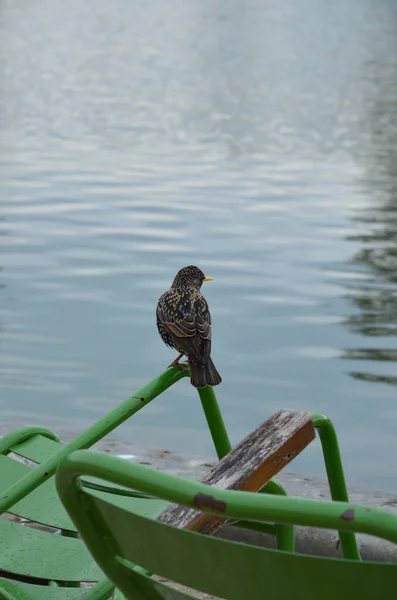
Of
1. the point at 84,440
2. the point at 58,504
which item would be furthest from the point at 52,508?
the point at 84,440

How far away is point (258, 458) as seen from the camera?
8.80 feet

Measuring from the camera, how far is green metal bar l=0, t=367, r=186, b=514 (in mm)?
2869

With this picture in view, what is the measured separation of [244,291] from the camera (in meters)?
10.5

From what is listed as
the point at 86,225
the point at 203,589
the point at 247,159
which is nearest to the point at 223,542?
the point at 203,589

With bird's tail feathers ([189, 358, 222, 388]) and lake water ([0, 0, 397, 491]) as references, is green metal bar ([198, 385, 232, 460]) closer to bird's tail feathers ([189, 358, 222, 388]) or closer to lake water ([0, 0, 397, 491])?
bird's tail feathers ([189, 358, 222, 388])

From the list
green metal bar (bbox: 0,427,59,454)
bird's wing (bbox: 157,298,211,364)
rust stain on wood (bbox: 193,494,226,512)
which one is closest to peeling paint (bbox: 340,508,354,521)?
rust stain on wood (bbox: 193,494,226,512)

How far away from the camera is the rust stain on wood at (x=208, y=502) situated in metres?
1.88

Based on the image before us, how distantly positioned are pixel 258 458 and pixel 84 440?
Answer: 1.49 ft

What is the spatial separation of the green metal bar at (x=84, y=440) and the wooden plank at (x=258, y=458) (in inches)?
13.0

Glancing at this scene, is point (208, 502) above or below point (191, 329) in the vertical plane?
below

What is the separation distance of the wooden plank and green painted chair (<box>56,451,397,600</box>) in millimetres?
416

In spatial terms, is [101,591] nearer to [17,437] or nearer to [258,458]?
[258,458]

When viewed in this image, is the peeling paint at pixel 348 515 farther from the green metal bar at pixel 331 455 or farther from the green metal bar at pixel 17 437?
the green metal bar at pixel 17 437

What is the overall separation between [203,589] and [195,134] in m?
19.7
